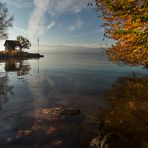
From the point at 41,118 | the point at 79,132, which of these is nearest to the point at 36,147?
the point at 79,132

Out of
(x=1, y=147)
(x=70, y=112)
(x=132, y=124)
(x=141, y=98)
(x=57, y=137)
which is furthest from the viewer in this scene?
(x=141, y=98)

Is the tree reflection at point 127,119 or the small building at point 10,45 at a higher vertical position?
the small building at point 10,45

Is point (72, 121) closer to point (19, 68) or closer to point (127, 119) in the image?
point (127, 119)

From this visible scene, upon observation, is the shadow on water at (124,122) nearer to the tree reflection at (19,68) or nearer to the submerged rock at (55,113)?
the submerged rock at (55,113)

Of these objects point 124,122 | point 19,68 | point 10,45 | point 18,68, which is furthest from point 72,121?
point 10,45

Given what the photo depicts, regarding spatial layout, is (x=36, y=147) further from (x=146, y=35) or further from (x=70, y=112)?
(x=146, y=35)

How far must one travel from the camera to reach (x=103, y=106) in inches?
631

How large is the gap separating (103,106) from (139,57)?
21.0 ft

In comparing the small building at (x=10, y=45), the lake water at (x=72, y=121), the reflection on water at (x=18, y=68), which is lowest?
the lake water at (x=72, y=121)

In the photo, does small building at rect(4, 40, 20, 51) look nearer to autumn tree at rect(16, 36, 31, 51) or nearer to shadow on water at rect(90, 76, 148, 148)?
autumn tree at rect(16, 36, 31, 51)

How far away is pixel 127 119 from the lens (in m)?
12.8

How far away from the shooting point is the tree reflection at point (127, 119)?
8898 millimetres

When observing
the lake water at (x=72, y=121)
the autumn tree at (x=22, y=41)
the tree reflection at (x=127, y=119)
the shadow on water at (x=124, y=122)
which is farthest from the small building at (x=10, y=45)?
the shadow on water at (x=124, y=122)

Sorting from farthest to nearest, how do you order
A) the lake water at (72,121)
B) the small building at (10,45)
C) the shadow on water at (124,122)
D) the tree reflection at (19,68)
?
the small building at (10,45), the tree reflection at (19,68), the lake water at (72,121), the shadow on water at (124,122)
